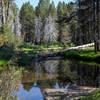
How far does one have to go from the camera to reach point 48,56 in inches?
1100

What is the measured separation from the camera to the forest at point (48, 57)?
877cm

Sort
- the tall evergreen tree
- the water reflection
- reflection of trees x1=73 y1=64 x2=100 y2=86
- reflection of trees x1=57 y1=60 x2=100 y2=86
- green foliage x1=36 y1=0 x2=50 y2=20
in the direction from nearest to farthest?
1. the water reflection
2. reflection of trees x1=73 y1=64 x2=100 y2=86
3. reflection of trees x1=57 y1=60 x2=100 y2=86
4. green foliage x1=36 y1=0 x2=50 y2=20
5. the tall evergreen tree

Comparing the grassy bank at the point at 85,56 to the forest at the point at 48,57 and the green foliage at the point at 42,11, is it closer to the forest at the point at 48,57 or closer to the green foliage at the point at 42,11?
the forest at the point at 48,57

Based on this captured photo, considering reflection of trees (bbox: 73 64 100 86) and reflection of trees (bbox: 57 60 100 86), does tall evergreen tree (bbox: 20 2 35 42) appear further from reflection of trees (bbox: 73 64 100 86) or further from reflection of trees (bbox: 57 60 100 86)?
reflection of trees (bbox: 73 64 100 86)

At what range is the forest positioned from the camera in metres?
8.77

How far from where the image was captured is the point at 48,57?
2766cm

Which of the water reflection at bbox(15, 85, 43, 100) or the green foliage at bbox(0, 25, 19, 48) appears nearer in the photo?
the water reflection at bbox(15, 85, 43, 100)

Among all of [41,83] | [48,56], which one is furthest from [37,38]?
[41,83]

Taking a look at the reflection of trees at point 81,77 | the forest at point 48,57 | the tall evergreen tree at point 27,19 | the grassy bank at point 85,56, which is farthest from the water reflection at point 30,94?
the tall evergreen tree at point 27,19

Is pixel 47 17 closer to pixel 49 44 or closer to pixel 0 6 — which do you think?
pixel 49 44

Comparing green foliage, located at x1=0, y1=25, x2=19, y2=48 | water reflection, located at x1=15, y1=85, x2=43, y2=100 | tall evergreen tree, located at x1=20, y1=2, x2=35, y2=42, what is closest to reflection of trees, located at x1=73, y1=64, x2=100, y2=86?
water reflection, located at x1=15, y1=85, x2=43, y2=100

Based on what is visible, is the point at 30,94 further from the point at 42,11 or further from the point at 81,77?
the point at 42,11

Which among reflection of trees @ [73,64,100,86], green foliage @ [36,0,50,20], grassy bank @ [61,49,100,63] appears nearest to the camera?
reflection of trees @ [73,64,100,86]

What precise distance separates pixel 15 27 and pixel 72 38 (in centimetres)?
2037
